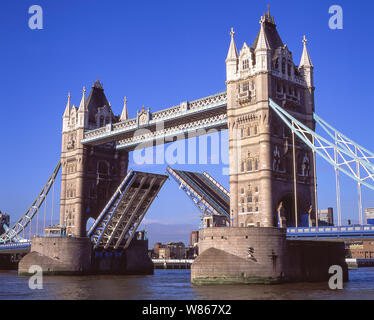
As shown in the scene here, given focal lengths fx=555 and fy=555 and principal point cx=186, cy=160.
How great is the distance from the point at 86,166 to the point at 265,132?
1385 inches

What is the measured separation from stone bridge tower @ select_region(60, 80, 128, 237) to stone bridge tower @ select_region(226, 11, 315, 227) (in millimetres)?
27938

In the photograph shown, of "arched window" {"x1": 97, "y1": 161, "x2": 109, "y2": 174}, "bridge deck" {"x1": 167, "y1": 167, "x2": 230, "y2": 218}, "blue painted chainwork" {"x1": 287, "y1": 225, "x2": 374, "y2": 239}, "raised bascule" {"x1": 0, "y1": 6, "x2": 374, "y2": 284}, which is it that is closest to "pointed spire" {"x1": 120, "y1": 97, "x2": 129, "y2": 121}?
"raised bascule" {"x1": 0, "y1": 6, "x2": 374, "y2": 284}

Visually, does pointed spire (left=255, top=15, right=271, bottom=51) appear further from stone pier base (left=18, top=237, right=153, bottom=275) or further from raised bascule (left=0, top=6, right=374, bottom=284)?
stone pier base (left=18, top=237, right=153, bottom=275)

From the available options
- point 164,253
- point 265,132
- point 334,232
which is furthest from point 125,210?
point 164,253

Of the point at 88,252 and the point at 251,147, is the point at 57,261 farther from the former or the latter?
the point at 251,147

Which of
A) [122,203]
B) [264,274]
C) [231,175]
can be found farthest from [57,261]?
[264,274]

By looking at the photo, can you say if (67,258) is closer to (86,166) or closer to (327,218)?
(86,166)

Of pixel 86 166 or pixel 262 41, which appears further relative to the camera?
pixel 86 166

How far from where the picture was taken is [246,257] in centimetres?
5234

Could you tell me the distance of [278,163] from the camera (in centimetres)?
5978

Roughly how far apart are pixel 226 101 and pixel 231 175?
861cm

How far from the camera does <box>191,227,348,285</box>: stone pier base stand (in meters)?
52.1

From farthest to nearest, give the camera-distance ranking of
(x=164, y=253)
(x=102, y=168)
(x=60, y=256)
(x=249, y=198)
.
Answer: (x=164, y=253)
(x=102, y=168)
(x=60, y=256)
(x=249, y=198)

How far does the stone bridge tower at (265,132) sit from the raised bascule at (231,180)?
0.37 ft
